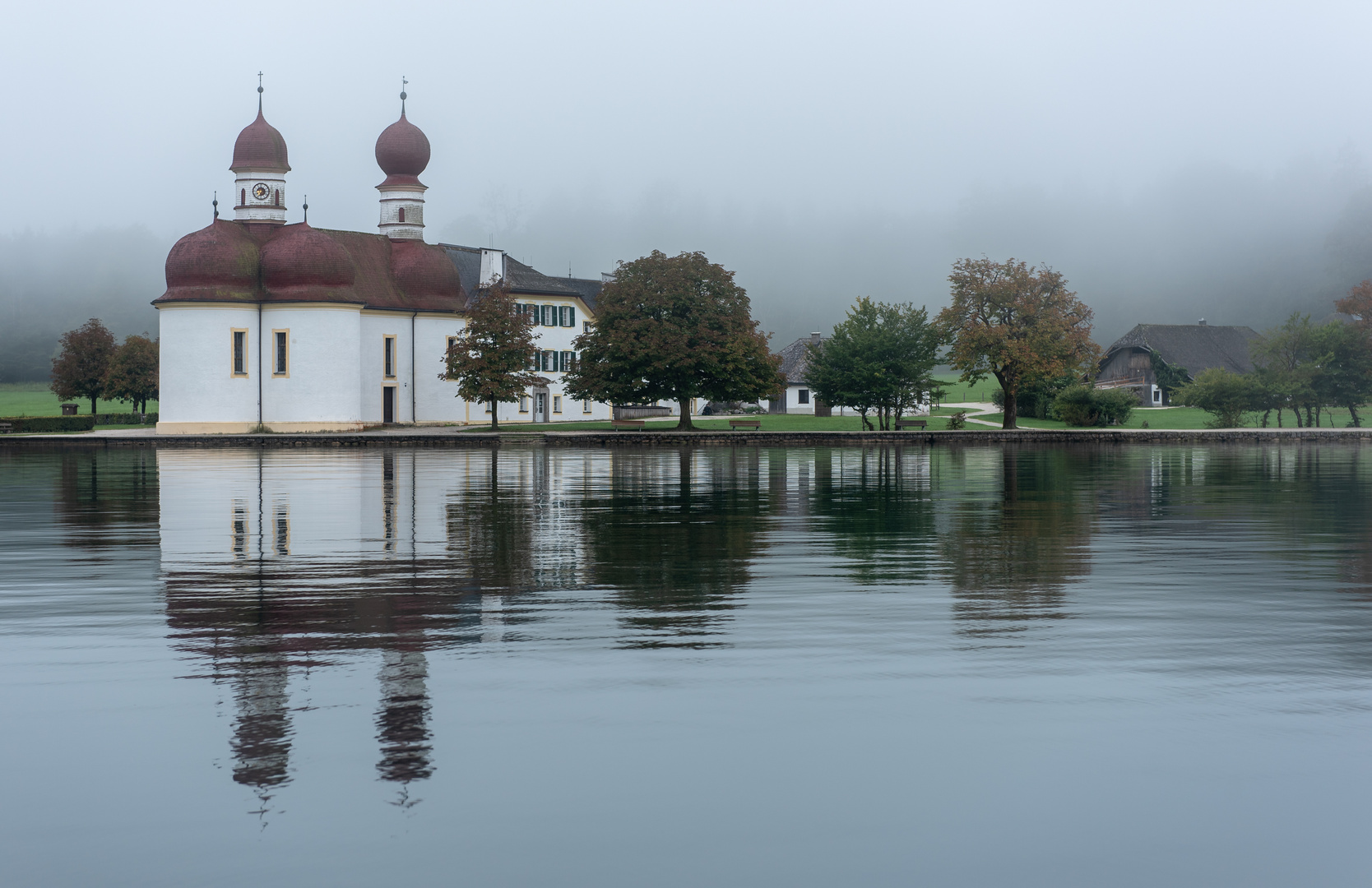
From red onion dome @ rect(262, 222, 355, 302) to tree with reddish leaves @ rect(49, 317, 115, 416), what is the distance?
3400 cm

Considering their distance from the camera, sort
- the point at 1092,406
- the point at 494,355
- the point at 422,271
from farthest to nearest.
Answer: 1. the point at 422,271
2. the point at 1092,406
3. the point at 494,355

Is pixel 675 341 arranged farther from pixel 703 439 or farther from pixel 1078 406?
pixel 1078 406

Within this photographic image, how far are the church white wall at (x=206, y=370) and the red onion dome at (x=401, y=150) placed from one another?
16332 mm

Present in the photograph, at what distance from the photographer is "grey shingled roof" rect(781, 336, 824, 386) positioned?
11150 cm

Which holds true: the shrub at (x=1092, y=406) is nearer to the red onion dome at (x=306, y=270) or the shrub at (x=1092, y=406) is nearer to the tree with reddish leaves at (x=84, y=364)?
the red onion dome at (x=306, y=270)

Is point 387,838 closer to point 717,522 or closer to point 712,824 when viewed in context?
point 712,824

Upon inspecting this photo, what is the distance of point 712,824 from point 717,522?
1477 cm

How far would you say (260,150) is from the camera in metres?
78.8

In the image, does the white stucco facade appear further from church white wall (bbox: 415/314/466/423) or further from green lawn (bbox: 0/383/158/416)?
green lawn (bbox: 0/383/158/416)

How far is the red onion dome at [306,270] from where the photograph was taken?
73.7 meters

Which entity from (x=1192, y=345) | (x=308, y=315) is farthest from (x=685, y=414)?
(x=1192, y=345)

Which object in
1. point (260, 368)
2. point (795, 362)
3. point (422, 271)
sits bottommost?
point (260, 368)

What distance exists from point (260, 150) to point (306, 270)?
1074cm

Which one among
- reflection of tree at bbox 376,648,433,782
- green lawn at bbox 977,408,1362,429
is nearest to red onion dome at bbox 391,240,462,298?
green lawn at bbox 977,408,1362,429
